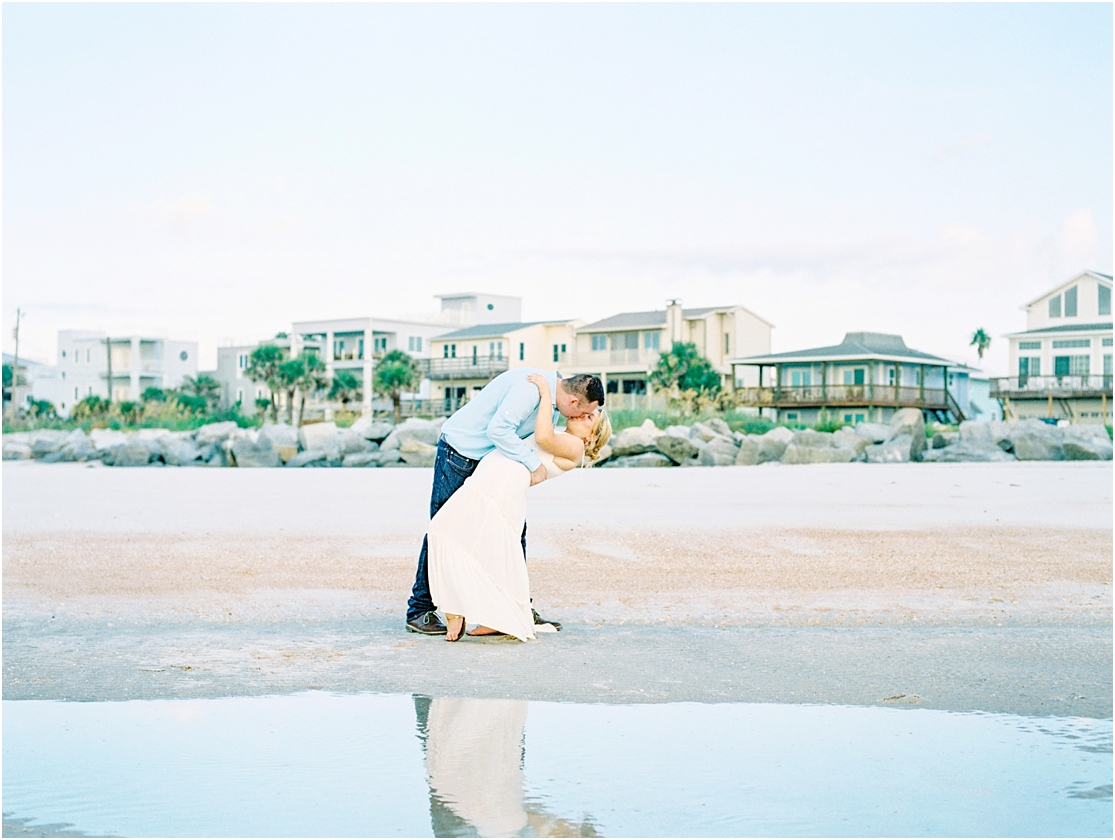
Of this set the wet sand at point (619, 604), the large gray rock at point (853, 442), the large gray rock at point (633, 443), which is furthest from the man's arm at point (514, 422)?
the large gray rock at point (853, 442)

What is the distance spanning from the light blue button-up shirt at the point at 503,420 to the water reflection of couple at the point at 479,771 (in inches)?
64.7

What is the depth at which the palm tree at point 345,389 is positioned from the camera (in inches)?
2990

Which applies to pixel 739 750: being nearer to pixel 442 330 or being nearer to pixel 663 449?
pixel 663 449

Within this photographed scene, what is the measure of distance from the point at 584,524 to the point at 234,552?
408 centimetres

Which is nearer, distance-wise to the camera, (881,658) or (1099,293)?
(881,658)

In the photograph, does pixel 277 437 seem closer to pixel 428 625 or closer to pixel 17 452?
pixel 17 452

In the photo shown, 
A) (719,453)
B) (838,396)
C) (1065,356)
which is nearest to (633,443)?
(719,453)

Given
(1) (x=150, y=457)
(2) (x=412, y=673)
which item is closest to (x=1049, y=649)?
(2) (x=412, y=673)

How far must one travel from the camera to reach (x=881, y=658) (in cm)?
594

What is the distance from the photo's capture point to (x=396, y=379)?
2628 inches

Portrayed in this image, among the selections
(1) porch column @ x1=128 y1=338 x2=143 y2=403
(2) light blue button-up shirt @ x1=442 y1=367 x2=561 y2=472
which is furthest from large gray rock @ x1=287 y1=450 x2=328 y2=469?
(1) porch column @ x1=128 y1=338 x2=143 y2=403

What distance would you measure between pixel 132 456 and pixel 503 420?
101 feet

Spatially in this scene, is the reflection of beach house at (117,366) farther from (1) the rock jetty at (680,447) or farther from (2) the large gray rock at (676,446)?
(2) the large gray rock at (676,446)

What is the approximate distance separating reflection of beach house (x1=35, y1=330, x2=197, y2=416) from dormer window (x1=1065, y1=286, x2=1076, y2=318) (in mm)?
63671
